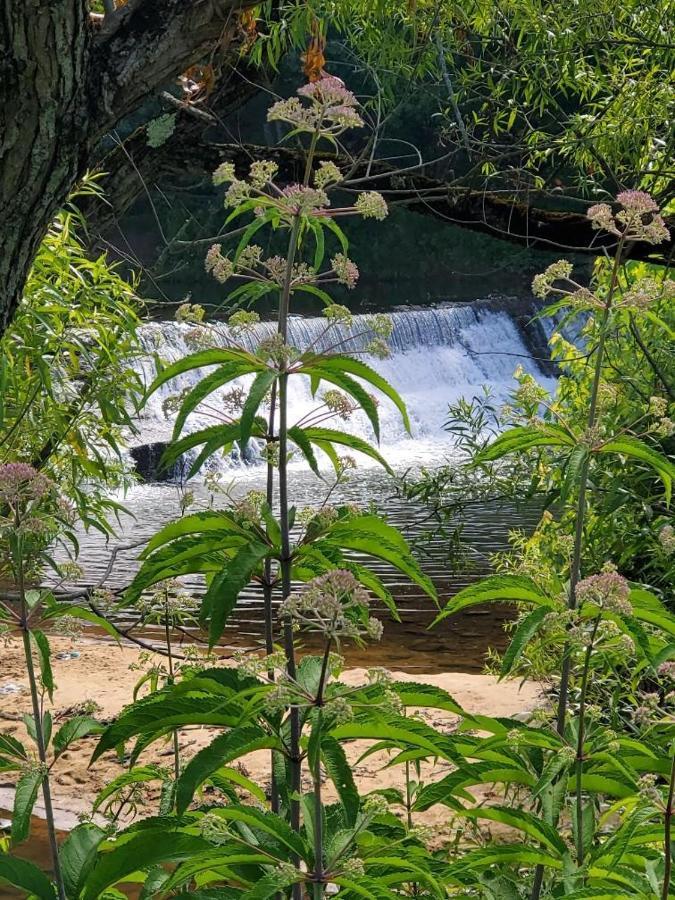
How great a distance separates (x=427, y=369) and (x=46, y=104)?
15.8 meters

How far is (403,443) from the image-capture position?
15.8m

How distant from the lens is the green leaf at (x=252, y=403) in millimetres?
1424

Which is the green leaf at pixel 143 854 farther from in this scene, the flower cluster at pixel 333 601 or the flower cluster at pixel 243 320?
the flower cluster at pixel 243 320

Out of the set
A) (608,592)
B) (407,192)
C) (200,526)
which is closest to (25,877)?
(200,526)

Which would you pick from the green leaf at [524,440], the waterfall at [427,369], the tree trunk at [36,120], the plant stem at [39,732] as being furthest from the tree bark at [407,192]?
the waterfall at [427,369]

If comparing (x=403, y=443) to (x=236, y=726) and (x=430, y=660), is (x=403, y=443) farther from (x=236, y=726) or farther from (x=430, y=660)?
(x=236, y=726)

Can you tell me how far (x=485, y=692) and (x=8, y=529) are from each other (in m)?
4.90

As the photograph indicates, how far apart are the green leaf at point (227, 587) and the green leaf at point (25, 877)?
390 mm

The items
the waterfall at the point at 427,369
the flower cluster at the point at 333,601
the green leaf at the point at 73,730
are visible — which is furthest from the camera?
the waterfall at the point at 427,369

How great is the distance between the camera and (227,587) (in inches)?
57.6

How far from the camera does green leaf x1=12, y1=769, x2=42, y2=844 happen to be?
1.58 metres

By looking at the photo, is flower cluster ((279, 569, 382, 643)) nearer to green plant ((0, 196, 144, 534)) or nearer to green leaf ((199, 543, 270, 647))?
green leaf ((199, 543, 270, 647))

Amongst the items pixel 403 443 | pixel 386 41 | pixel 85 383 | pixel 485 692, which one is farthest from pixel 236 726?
pixel 403 443

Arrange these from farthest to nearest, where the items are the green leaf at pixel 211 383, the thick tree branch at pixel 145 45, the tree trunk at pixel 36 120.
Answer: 1. the thick tree branch at pixel 145 45
2. the tree trunk at pixel 36 120
3. the green leaf at pixel 211 383
